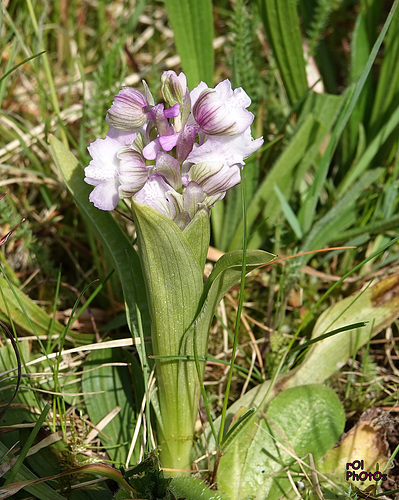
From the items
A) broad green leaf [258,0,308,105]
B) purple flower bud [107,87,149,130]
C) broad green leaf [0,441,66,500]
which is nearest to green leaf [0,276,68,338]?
Answer: broad green leaf [0,441,66,500]

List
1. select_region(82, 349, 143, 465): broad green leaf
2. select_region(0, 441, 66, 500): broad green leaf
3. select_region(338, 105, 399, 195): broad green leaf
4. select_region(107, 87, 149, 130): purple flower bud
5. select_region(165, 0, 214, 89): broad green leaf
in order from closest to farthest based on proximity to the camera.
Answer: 1. select_region(107, 87, 149, 130): purple flower bud
2. select_region(0, 441, 66, 500): broad green leaf
3. select_region(82, 349, 143, 465): broad green leaf
4. select_region(165, 0, 214, 89): broad green leaf
5. select_region(338, 105, 399, 195): broad green leaf

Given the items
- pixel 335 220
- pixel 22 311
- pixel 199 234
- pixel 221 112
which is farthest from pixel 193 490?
pixel 335 220

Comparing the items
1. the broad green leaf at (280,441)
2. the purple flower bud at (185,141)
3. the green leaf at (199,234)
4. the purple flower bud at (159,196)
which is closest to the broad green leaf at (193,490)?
Answer: the broad green leaf at (280,441)

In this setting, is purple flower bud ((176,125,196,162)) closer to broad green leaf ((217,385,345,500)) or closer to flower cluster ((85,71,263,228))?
flower cluster ((85,71,263,228))

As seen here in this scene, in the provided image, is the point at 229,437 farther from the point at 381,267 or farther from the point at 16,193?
the point at 16,193

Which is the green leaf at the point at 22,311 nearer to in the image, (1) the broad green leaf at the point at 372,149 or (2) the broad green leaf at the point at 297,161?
(2) the broad green leaf at the point at 297,161

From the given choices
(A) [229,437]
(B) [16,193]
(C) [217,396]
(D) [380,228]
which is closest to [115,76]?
(B) [16,193]

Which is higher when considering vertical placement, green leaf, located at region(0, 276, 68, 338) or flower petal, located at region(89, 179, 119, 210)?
flower petal, located at region(89, 179, 119, 210)
